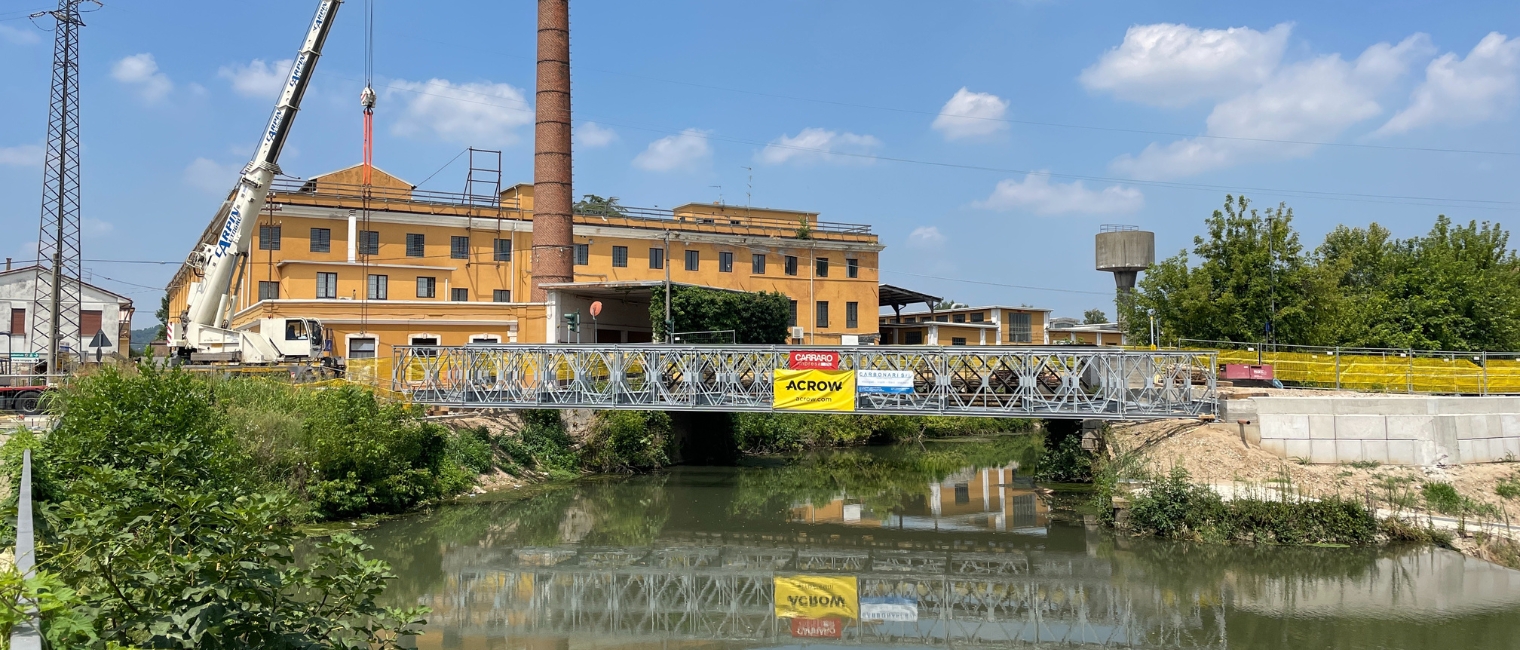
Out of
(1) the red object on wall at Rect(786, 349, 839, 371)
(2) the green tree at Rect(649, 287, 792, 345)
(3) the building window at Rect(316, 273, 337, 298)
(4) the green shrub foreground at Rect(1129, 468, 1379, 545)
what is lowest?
(4) the green shrub foreground at Rect(1129, 468, 1379, 545)

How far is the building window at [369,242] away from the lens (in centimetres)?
4022

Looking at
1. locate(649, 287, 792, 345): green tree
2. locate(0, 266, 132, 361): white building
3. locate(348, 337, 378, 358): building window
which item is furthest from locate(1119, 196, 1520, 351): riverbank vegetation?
locate(0, 266, 132, 361): white building

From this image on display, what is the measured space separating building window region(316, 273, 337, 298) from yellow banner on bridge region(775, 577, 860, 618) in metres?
26.2

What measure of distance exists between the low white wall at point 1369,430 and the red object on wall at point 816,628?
11707 millimetres

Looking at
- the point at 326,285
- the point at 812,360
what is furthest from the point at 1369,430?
the point at 326,285

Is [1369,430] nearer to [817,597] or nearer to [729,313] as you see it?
[817,597]

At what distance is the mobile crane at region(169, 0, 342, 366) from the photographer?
30469 millimetres

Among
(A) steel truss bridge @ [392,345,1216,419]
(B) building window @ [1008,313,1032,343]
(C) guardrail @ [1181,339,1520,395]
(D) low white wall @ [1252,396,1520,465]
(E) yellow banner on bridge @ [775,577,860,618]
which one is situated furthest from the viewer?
(B) building window @ [1008,313,1032,343]

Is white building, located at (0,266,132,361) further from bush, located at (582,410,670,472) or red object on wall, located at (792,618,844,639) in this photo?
red object on wall, located at (792,618,844,639)

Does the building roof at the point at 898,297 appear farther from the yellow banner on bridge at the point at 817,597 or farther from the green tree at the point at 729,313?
the yellow banner on bridge at the point at 817,597

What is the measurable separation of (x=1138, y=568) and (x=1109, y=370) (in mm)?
5866

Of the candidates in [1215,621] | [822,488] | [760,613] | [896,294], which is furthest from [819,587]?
[896,294]

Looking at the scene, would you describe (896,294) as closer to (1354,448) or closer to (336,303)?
(336,303)

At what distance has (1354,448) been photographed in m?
21.3
